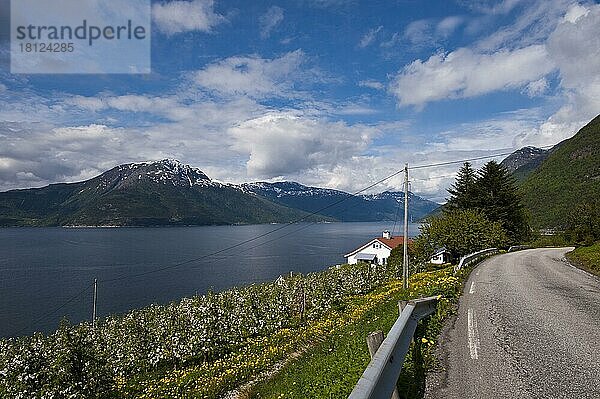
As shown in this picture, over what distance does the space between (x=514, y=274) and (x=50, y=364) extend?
22.6 metres

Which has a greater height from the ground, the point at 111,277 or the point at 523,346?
the point at 523,346

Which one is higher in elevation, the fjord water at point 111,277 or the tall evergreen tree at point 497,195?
the tall evergreen tree at point 497,195

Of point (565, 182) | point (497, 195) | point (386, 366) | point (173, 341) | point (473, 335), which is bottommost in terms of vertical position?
point (173, 341)

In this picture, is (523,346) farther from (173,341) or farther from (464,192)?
(464,192)

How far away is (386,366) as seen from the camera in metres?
4.11

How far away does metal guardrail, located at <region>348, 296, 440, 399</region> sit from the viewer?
3441 millimetres

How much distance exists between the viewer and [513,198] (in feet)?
188

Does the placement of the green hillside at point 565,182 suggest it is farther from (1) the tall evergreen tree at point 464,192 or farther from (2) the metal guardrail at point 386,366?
(2) the metal guardrail at point 386,366

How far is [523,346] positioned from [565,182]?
570ft

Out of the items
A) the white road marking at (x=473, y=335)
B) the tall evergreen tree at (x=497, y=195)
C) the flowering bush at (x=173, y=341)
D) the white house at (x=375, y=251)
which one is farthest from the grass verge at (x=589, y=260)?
the white house at (x=375, y=251)

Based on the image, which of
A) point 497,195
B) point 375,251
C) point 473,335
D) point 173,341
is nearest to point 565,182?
point 375,251

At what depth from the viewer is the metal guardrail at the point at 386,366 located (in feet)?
11.3

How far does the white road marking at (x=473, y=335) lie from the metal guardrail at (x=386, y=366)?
4.33 feet

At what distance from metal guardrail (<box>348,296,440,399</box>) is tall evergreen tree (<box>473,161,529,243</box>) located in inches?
2140
